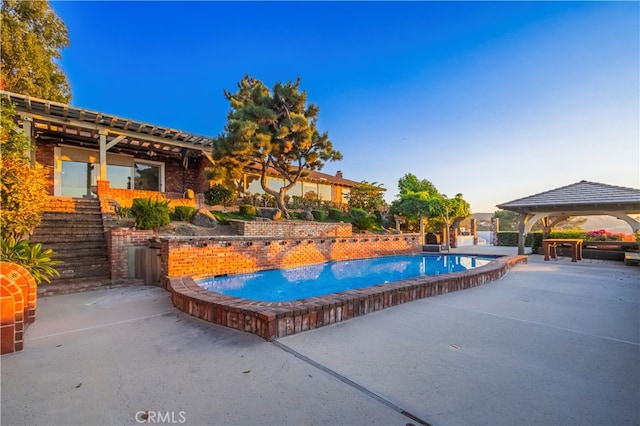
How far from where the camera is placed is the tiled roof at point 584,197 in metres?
11.3

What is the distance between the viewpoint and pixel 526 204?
13.3 meters

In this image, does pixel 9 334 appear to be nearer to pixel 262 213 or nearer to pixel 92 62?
pixel 262 213

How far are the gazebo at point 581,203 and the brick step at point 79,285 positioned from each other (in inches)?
603

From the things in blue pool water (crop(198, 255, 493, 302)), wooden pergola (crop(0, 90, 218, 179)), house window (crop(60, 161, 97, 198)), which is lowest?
blue pool water (crop(198, 255, 493, 302))

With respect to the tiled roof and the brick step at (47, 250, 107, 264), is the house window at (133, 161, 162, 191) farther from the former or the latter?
the tiled roof

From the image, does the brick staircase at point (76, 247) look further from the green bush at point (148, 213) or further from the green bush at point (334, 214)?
the green bush at point (334, 214)

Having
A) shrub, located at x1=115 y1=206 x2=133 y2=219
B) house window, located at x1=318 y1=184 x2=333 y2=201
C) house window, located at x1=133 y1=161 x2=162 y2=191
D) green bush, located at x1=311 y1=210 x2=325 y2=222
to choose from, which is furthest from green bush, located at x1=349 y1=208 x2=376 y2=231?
shrub, located at x1=115 y1=206 x2=133 y2=219

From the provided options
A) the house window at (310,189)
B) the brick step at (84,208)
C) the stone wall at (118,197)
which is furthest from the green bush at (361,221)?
the brick step at (84,208)

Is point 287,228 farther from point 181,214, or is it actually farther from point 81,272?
A: point 81,272

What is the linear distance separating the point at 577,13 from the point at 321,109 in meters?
11.0

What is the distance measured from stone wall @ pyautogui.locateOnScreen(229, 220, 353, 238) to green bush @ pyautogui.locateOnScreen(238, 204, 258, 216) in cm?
174

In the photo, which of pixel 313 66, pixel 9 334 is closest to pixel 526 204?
pixel 313 66

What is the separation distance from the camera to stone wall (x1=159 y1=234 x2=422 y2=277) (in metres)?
6.86

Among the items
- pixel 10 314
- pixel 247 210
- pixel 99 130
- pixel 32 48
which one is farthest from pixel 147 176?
pixel 10 314
